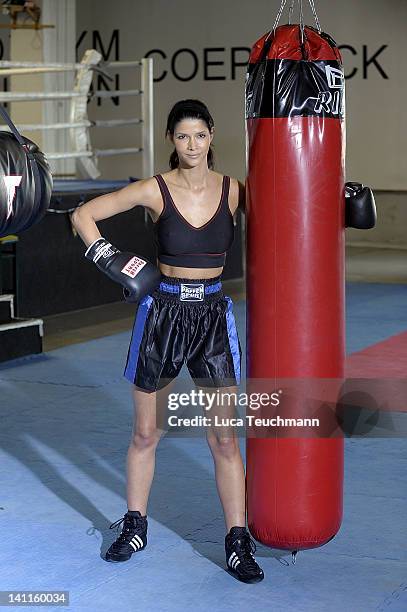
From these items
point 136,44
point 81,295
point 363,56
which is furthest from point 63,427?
point 136,44

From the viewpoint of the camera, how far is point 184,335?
295 centimetres

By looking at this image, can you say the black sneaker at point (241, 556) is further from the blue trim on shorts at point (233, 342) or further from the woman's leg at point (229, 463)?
the blue trim on shorts at point (233, 342)

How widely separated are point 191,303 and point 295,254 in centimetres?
36

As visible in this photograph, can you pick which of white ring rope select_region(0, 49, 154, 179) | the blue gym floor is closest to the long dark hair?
the blue gym floor

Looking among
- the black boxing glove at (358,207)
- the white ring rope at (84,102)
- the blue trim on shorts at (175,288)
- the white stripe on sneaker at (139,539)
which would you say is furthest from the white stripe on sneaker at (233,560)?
the white ring rope at (84,102)

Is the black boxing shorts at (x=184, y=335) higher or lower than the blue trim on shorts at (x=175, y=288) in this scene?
lower

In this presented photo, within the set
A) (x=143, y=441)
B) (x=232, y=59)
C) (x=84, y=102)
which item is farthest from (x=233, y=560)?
(x=232, y=59)

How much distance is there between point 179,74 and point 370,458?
31.1ft

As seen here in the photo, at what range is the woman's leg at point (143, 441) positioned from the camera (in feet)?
9.81

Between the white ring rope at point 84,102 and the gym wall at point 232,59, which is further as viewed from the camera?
the gym wall at point 232,59

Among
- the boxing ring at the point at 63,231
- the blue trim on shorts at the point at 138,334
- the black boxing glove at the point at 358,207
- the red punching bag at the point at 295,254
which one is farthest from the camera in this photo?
the boxing ring at the point at 63,231

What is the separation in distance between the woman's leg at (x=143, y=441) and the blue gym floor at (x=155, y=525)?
0.19 m

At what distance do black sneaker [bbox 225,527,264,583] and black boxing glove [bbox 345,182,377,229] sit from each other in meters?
0.93

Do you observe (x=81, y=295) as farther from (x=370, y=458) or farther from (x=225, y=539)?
(x=225, y=539)
